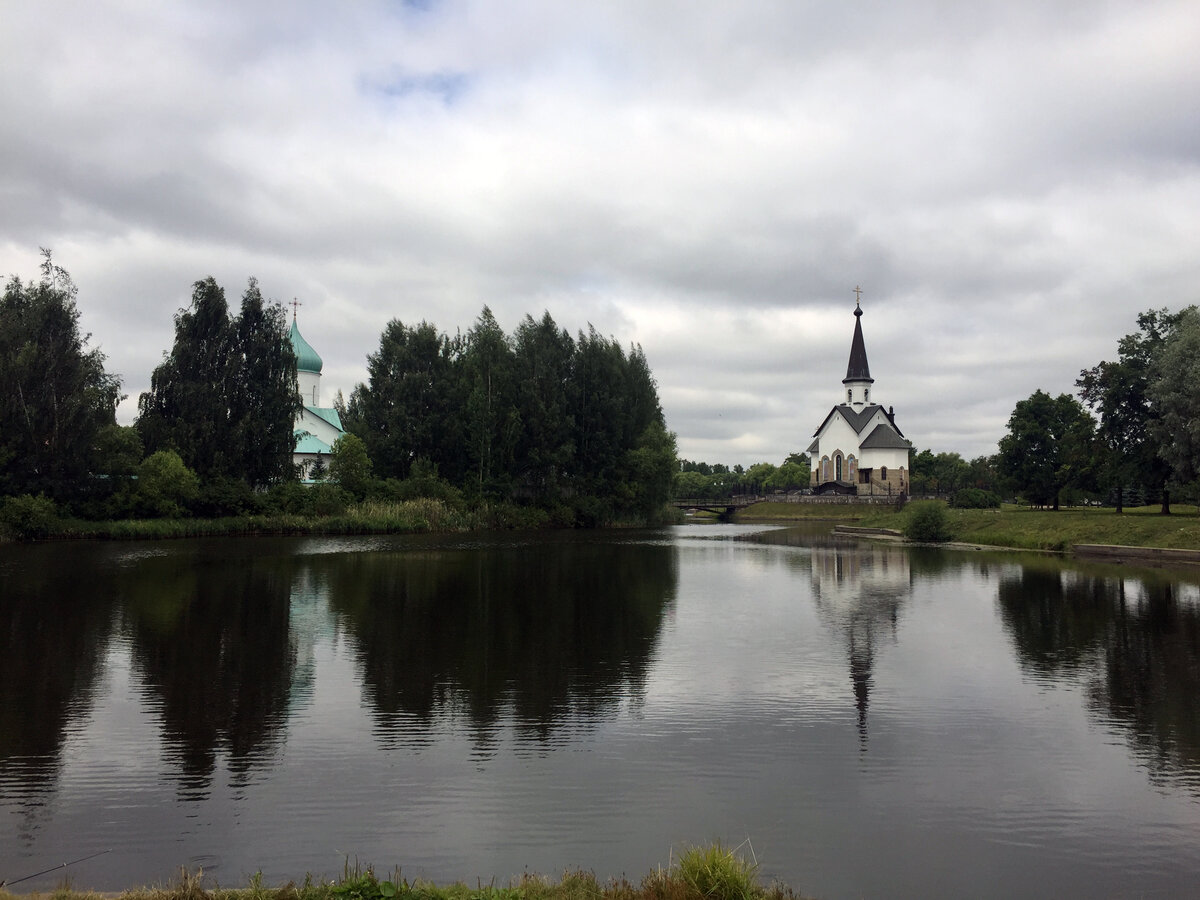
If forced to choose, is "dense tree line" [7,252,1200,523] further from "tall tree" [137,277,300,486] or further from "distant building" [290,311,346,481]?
"distant building" [290,311,346,481]

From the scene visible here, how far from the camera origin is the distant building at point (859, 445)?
322 ft

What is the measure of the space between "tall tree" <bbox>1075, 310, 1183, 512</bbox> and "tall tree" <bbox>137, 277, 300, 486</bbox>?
5102cm

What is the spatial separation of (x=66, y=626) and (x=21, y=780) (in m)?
10.6

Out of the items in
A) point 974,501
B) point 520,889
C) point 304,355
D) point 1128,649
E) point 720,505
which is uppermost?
point 304,355

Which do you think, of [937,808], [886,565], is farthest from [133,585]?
[886,565]

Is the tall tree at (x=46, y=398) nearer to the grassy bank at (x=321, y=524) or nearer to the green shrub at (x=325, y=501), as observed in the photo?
the grassy bank at (x=321, y=524)

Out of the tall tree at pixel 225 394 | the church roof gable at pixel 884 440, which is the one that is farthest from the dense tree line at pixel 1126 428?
the tall tree at pixel 225 394

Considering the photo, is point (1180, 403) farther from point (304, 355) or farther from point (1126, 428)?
point (304, 355)

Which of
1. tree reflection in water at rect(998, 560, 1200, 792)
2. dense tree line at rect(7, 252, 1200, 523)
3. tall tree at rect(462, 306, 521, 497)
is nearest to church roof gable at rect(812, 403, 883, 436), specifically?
dense tree line at rect(7, 252, 1200, 523)

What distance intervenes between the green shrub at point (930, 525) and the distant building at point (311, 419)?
4585 centimetres

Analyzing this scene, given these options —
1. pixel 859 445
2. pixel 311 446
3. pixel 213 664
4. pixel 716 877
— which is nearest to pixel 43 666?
pixel 213 664

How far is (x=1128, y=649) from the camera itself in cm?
1625

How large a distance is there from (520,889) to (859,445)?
327 feet

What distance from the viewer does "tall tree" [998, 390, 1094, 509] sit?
61625mm
